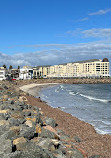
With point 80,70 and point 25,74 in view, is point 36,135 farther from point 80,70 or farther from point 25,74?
point 80,70

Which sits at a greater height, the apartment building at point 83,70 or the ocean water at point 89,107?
the apartment building at point 83,70

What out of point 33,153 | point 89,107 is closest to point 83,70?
point 89,107

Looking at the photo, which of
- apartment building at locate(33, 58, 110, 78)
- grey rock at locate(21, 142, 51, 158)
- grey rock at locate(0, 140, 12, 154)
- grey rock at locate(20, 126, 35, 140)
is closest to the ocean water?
grey rock at locate(20, 126, 35, 140)

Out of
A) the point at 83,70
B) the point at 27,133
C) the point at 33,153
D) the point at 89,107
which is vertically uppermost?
the point at 83,70

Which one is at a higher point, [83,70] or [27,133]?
[83,70]

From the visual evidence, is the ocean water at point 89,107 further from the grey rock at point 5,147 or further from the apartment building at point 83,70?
the apartment building at point 83,70

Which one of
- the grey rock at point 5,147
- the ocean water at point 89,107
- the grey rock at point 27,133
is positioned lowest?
the ocean water at point 89,107

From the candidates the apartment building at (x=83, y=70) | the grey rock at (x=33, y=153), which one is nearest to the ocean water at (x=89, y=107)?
the grey rock at (x=33, y=153)

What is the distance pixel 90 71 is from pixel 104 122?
15514 cm

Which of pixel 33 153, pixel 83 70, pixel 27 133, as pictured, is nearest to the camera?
pixel 33 153

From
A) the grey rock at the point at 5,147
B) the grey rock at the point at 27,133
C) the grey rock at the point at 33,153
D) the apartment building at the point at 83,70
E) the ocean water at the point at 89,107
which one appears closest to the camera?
the grey rock at the point at 33,153

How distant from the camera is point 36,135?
873cm

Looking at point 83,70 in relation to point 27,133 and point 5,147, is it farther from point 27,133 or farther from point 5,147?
point 5,147

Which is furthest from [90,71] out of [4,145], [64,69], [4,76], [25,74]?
[4,145]
